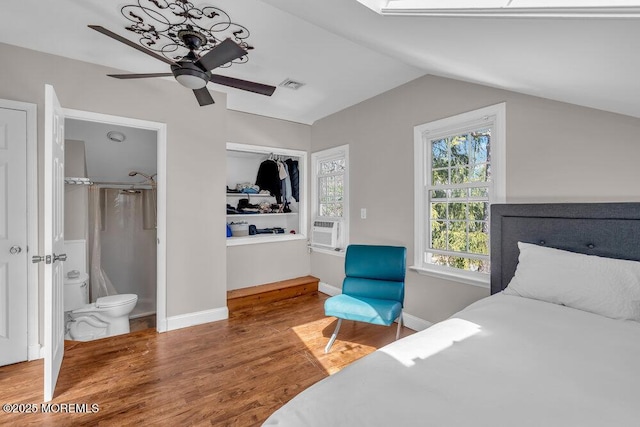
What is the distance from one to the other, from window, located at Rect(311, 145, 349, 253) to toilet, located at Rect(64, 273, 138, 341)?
7.89ft

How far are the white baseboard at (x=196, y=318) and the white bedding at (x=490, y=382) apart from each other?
2594 millimetres

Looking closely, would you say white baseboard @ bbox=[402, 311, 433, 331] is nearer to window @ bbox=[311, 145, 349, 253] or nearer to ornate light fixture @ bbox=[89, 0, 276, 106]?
window @ bbox=[311, 145, 349, 253]

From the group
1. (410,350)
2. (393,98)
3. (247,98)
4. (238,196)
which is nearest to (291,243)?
(238,196)

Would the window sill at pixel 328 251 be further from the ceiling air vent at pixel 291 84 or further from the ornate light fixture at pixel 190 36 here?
the ornate light fixture at pixel 190 36

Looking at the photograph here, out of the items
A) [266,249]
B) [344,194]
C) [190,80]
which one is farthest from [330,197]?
[190,80]

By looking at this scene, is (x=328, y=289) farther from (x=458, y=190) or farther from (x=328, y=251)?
(x=458, y=190)

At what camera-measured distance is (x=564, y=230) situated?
2.00 metres

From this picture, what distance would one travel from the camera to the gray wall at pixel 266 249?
403 centimetres

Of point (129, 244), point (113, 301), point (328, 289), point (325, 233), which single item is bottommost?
point (328, 289)

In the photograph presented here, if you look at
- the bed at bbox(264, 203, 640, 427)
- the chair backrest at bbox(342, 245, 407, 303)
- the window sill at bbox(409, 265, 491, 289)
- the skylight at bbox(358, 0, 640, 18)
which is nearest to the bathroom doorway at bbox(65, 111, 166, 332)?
the chair backrest at bbox(342, 245, 407, 303)

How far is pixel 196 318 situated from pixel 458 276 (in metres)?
2.71

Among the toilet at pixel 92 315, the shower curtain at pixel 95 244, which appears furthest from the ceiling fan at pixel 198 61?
the shower curtain at pixel 95 244

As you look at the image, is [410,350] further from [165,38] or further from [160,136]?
[160,136]

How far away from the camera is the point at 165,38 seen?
7.69 ft
